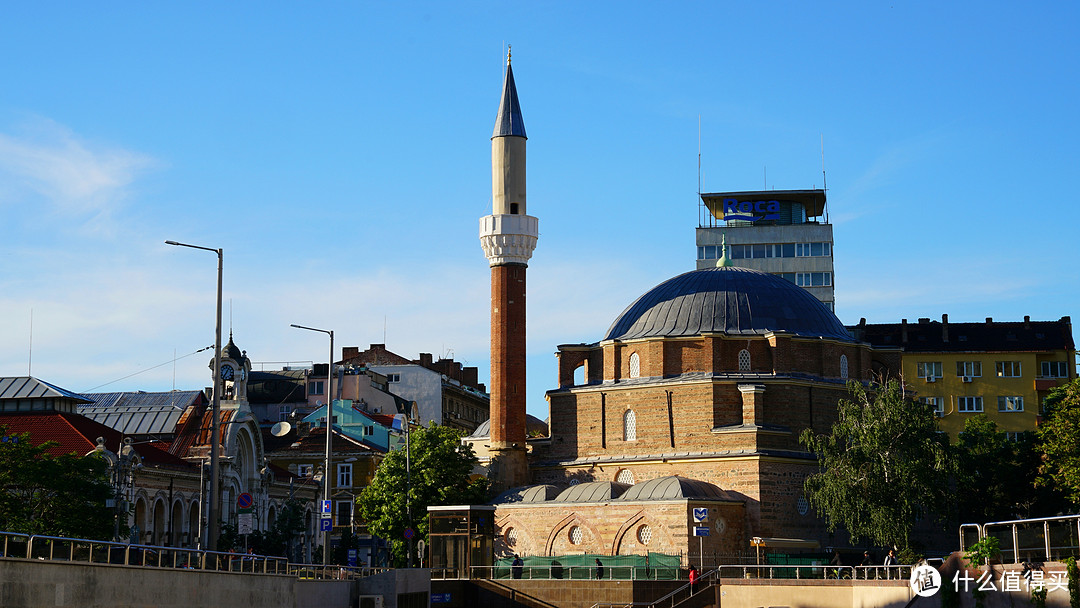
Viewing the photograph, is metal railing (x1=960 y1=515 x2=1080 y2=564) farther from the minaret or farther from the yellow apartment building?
the yellow apartment building

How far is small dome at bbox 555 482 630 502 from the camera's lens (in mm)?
59344

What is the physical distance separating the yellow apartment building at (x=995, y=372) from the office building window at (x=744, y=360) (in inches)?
1291

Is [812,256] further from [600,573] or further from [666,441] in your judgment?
[600,573]

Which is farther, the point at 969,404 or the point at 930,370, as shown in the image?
the point at 930,370

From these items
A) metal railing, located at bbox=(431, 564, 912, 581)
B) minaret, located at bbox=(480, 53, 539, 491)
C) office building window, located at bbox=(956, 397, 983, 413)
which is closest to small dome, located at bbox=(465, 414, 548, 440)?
minaret, located at bbox=(480, 53, 539, 491)

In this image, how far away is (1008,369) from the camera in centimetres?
9638

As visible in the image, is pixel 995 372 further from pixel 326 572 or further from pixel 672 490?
pixel 326 572

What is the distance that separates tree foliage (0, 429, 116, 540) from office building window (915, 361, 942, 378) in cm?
6495

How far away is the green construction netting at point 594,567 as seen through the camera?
5156 cm

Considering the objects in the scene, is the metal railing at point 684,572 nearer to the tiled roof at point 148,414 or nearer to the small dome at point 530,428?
the small dome at point 530,428

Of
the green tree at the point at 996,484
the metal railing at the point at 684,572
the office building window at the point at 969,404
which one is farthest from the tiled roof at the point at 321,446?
the office building window at the point at 969,404

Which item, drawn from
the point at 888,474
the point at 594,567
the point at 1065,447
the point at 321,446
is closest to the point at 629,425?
the point at 594,567

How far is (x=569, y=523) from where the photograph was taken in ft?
195

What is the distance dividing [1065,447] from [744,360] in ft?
51.5
